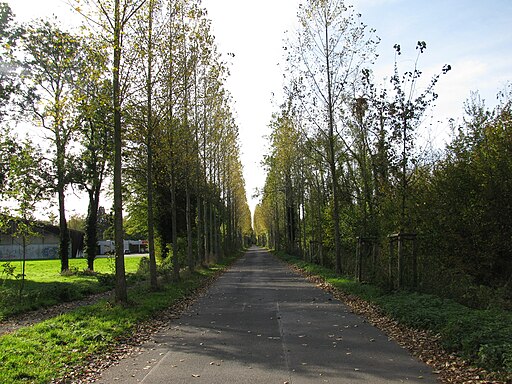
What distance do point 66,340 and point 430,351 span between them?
6.65m

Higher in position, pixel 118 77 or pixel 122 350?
pixel 118 77

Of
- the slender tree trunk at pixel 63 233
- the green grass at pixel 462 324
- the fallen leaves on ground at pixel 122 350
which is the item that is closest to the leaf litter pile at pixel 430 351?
the green grass at pixel 462 324

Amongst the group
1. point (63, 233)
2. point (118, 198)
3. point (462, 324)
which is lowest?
point (462, 324)

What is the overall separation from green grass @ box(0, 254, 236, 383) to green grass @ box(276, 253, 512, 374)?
6.08m

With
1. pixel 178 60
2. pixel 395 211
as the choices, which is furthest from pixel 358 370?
pixel 178 60

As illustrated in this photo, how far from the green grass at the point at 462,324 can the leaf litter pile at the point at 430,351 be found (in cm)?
14

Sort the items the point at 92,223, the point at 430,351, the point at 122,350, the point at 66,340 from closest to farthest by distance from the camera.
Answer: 1. the point at 430,351
2. the point at 122,350
3. the point at 66,340
4. the point at 92,223

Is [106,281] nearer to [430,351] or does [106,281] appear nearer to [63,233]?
[63,233]

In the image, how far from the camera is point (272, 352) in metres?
8.22

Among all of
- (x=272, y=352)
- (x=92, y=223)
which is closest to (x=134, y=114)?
(x=272, y=352)

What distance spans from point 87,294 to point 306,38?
15195 millimetres

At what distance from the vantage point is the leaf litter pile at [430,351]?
6.39 meters

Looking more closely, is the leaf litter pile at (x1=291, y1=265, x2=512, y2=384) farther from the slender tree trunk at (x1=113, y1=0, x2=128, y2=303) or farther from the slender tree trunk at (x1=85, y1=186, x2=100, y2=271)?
the slender tree trunk at (x1=85, y1=186, x2=100, y2=271)

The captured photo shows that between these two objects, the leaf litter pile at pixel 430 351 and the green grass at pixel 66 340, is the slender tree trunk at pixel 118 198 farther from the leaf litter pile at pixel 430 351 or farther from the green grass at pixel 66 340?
the leaf litter pile at pixel 430 351
